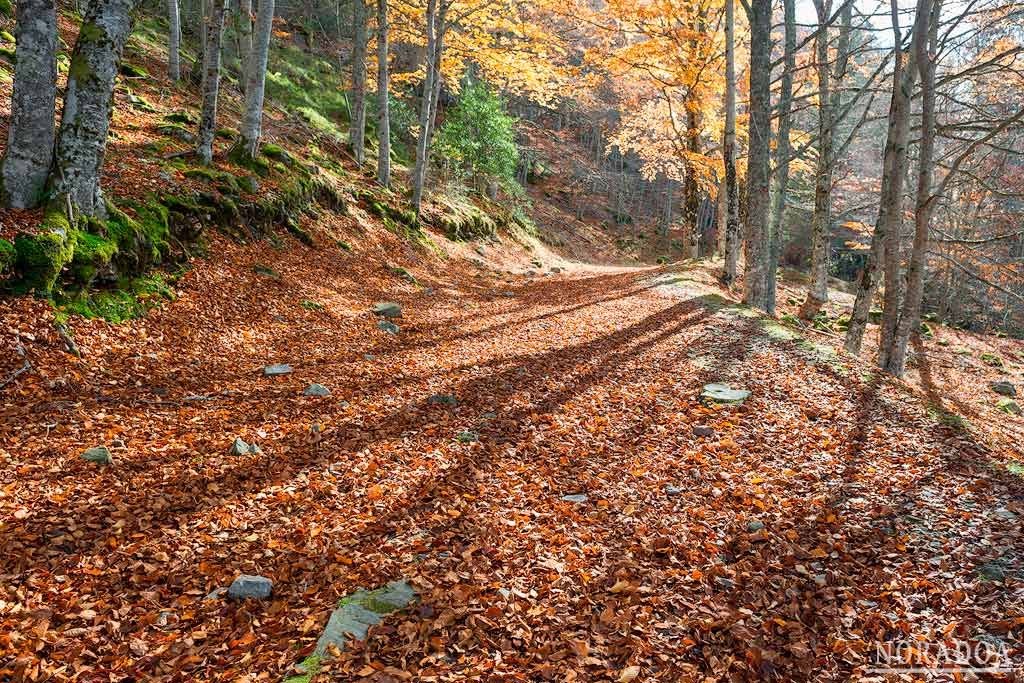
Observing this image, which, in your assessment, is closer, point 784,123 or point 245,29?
point 784,123

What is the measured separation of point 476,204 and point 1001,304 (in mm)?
25460

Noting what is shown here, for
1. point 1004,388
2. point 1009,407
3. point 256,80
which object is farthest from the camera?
point 1004,388

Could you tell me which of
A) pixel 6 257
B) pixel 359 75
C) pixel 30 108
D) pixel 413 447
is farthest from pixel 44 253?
pixel 359 75

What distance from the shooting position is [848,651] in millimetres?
2889

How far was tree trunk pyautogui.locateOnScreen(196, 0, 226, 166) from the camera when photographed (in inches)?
385

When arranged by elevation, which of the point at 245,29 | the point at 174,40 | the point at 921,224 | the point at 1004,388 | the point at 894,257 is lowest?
the point at 1004,388

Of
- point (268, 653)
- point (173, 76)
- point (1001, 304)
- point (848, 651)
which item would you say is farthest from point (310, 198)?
point (1001, 304)

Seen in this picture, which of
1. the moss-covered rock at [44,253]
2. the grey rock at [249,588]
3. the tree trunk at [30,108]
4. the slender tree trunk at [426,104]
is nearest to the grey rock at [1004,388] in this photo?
the slender tree trunk at [426,104]

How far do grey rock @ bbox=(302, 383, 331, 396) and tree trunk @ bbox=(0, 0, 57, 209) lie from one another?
3.58 m

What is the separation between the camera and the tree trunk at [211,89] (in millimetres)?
9773

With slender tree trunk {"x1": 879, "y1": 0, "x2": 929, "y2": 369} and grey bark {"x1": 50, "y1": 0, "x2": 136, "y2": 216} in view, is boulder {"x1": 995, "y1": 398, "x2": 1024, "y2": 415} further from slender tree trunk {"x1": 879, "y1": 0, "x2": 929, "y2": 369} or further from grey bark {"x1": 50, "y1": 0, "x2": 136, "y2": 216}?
grey bark {"x1": 50, "y1": 0, "x2": 136, "y2": 216}

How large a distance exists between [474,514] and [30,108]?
21.3 ft

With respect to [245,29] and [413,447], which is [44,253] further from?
[245,29]

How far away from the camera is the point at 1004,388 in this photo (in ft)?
42.9
